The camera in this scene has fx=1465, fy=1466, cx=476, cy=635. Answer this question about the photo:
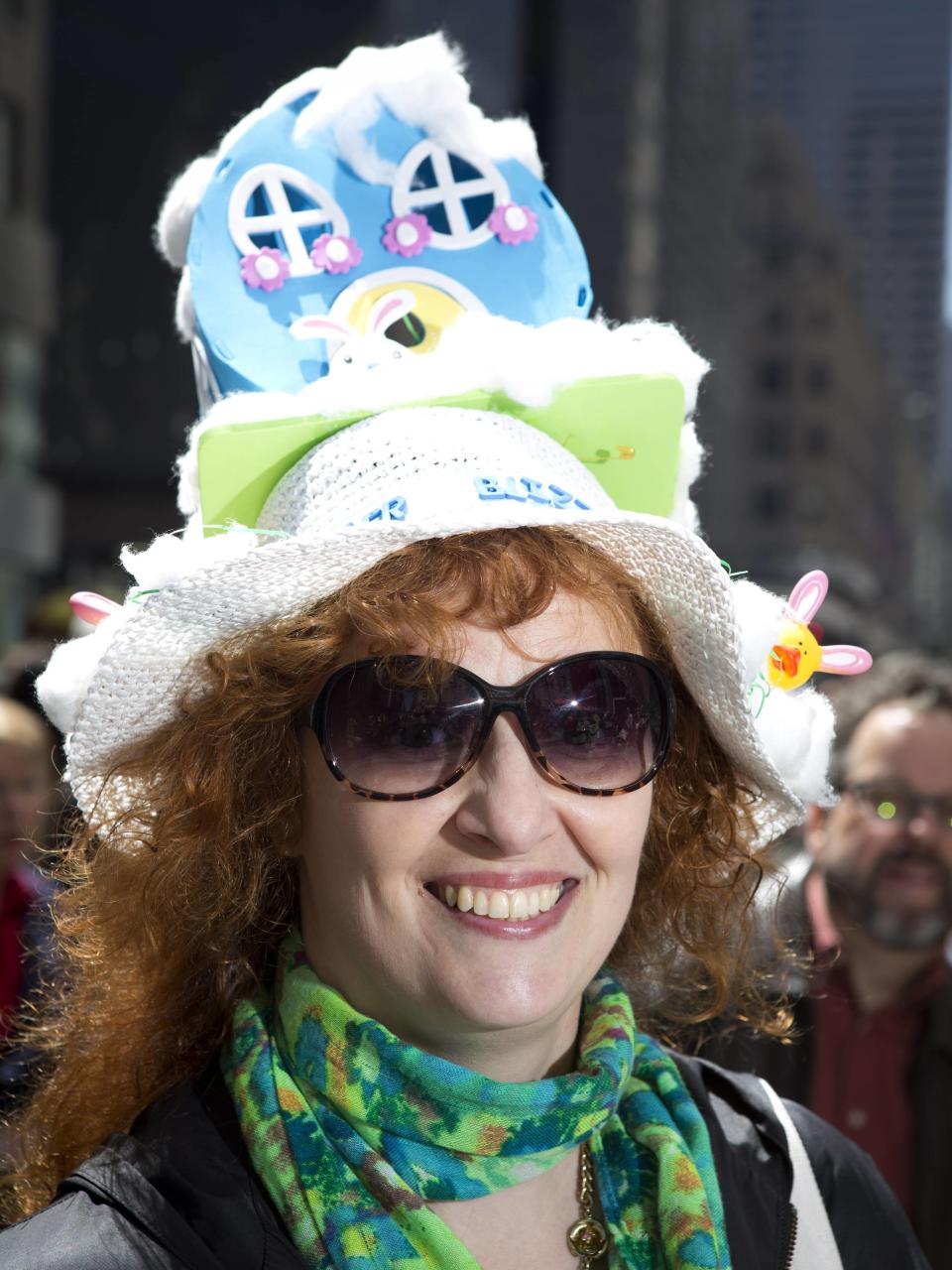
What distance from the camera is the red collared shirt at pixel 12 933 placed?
3.72 m

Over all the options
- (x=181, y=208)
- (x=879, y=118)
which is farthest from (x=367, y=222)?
(x=879, y=118)

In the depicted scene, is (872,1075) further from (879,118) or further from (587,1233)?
(879,118)

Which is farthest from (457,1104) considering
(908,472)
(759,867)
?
(908,472)

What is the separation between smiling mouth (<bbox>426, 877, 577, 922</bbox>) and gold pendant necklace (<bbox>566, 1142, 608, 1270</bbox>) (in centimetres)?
43

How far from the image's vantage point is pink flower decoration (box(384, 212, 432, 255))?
2225 millimetres

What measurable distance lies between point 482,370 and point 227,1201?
110cm

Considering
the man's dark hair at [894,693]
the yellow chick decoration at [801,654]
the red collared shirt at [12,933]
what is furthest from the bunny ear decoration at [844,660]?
the red collared shirt at [12,933]

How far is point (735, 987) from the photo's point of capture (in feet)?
7.83

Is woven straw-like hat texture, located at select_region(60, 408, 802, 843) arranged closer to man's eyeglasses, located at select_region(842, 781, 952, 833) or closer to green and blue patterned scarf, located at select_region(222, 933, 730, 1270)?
green and blue patterned scarf, located at select_region(222, 933, 730, 1270)

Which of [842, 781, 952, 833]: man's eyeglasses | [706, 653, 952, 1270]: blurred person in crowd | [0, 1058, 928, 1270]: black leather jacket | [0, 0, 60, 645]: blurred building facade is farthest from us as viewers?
[0, 0, 60, 645]: blurred building facade

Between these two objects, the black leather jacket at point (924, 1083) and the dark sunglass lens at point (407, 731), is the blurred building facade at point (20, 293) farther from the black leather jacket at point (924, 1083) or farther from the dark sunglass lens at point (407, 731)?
the dark sunglass lens at point (407, 731)

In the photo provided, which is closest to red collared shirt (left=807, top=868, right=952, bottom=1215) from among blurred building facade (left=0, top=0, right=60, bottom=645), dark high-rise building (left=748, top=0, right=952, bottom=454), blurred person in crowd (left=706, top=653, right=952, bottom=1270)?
blurred person in crowd (left=706, top=653, right=952, bottom=1270)

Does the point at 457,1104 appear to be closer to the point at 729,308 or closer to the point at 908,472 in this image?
the point at 729,308

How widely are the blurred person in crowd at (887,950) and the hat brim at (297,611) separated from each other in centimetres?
110
